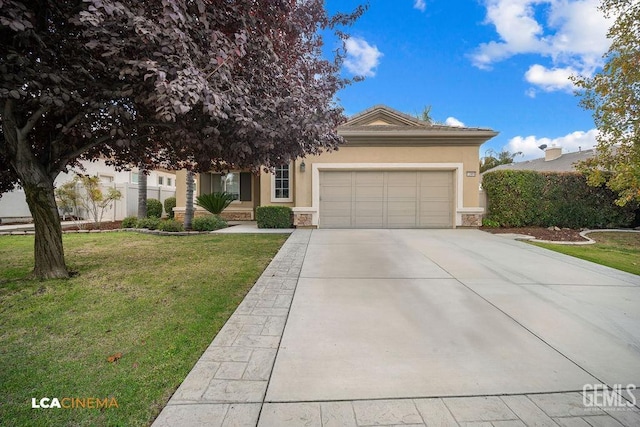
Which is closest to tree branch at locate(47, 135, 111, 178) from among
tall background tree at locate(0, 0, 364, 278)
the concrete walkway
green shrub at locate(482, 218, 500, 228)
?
tall background tree at locate(0, 0, 364, 278)

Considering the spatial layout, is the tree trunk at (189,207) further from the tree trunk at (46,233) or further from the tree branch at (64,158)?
the tree trunk at (46,233)

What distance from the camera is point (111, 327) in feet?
10.4

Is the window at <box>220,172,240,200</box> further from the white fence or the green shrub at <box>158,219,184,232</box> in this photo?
the white fence

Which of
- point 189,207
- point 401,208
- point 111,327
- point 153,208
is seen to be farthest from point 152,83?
point 153,208

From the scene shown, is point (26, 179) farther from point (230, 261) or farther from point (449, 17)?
point (449, 17)

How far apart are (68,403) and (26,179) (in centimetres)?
421

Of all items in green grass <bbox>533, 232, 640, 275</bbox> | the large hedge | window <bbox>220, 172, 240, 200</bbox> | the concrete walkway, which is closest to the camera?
the concrete walkway

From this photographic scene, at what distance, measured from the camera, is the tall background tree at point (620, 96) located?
A: 7.88 metres

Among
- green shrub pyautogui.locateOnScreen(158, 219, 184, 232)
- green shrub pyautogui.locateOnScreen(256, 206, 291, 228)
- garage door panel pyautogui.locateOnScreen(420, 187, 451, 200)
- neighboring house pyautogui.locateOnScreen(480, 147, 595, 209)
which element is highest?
neighboring house pyautogui.locateOnScreen(480, 147, 595, 209)

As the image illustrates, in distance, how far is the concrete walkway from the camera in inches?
78.0

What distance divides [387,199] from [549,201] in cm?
634

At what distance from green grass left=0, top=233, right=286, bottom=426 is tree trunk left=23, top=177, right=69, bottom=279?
261 mm

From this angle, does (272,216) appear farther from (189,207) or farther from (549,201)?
(549,201)

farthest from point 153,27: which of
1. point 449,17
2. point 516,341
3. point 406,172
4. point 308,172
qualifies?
point 449,17
